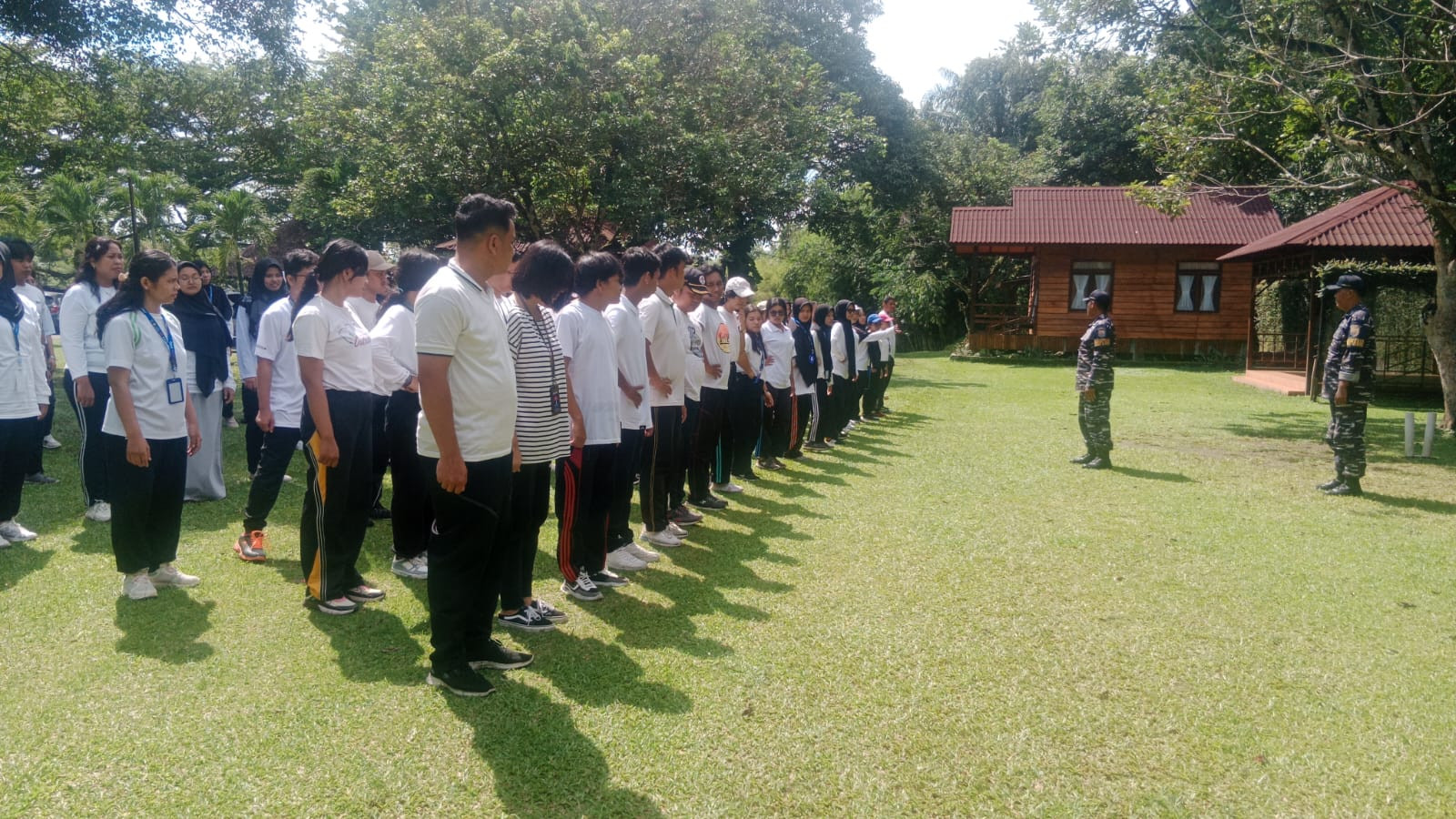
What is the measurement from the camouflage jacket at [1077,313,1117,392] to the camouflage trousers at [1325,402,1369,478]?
1989 mm

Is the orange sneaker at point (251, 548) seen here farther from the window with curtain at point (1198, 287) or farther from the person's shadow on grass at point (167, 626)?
the window with curtain at point (1198, 287)

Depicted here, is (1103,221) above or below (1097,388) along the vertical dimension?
above

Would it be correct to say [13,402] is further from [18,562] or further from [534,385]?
[534,385]

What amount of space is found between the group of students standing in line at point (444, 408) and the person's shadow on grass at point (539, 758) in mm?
173

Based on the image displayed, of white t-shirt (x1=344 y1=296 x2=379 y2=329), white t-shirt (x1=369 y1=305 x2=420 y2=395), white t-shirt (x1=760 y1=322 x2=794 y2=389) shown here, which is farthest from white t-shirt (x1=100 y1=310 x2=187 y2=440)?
white t-shirt (x1=760 y1=322 x2=794 y2=389)

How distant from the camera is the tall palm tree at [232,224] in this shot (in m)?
27.4

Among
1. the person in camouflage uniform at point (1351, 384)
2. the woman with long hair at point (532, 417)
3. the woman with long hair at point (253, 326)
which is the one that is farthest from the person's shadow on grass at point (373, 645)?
the person in camouflage uniform at point (1351, 384)

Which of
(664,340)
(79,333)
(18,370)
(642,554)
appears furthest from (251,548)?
(664,340)

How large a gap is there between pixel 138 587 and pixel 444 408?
2.59 metres

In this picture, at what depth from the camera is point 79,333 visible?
6289mm

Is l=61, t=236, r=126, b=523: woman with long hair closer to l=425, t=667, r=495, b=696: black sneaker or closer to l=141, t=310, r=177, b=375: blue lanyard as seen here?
l=141, t=310, r=177, b=375: blue lanyard

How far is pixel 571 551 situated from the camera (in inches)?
195

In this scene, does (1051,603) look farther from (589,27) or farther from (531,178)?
(589,27)

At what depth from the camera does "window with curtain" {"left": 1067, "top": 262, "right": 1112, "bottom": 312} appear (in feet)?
86.8
